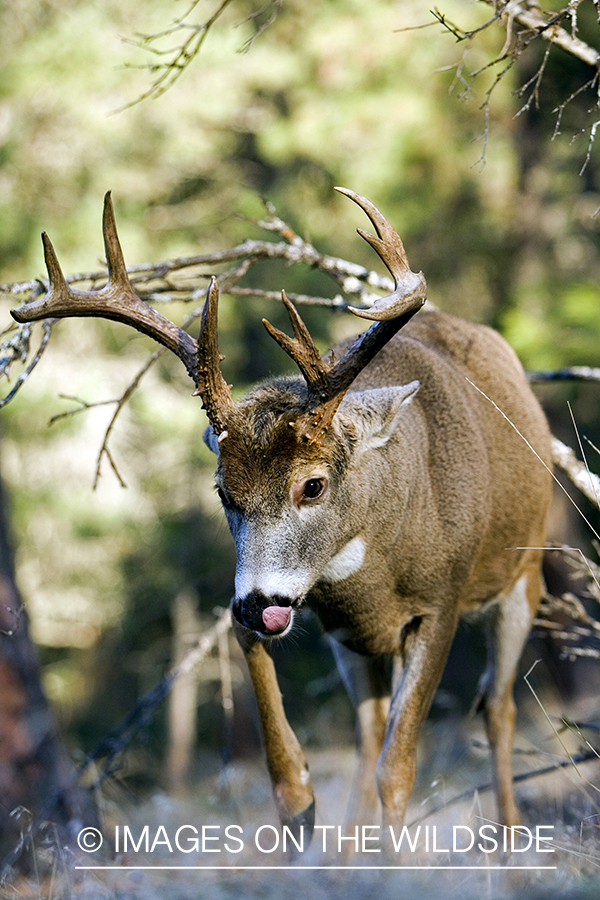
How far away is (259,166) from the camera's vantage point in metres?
16.8

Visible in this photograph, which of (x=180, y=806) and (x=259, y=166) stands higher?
(x=259, y=166)

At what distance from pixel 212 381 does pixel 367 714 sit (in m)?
2.36

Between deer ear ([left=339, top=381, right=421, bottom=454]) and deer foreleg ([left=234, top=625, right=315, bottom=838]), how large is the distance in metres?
0.97

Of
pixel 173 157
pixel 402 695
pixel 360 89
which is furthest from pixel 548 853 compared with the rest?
pixel 173 157

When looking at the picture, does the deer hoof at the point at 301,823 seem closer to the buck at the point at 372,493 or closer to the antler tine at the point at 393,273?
the buck at the point at 372,493

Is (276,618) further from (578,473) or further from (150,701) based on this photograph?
(150,701)

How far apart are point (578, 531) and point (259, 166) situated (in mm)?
9116

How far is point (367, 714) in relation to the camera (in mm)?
5289

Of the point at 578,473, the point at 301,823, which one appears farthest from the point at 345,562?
the point at 578,473

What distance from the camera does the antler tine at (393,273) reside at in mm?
3574

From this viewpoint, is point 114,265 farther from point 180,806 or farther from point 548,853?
point 180,806

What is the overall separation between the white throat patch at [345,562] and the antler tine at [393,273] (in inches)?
41.2

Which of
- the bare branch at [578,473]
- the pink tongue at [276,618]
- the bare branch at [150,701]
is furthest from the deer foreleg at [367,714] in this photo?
the pink tongue at [276,618]

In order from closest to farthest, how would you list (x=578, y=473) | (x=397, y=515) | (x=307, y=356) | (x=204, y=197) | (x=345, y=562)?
(x=307, y=356) < (x=345, y=562) < (x=397, y=515) < (x=578, y=473) < (x=204, y=197)
